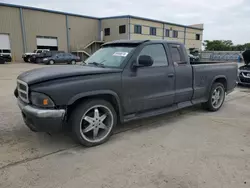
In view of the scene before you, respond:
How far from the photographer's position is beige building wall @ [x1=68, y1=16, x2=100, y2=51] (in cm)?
3656

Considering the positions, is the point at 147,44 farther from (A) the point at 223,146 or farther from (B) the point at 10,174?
(B) the point at 10,174

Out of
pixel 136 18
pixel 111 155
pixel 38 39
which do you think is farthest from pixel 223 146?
pixel 136 18

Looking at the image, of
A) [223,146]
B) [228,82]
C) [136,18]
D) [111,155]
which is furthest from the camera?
[136,18]

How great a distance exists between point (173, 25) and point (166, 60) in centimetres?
4499

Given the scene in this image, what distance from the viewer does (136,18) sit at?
127 ft

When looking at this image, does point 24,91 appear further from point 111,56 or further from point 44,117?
point 111,56

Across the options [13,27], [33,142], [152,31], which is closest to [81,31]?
[13,27]

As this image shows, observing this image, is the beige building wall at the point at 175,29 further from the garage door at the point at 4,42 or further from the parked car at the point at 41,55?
the garage door at the point at 4,42

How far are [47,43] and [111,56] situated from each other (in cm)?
3353

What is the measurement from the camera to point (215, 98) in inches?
227

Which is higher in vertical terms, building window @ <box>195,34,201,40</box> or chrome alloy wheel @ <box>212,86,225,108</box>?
building window @ <box>195,34,201,40</box>

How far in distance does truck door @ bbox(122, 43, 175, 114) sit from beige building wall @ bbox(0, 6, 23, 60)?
31587 mm

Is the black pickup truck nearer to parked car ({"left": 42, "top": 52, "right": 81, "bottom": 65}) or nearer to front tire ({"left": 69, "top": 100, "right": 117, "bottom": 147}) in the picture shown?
front tire ({"left": 69, "top": 100, "right": 117, "bottom": 147})

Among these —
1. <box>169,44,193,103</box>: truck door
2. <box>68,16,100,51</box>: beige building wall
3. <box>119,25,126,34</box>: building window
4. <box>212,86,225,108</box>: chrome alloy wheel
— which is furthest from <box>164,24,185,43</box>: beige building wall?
<box>169,44,193,103</box>: truck door
